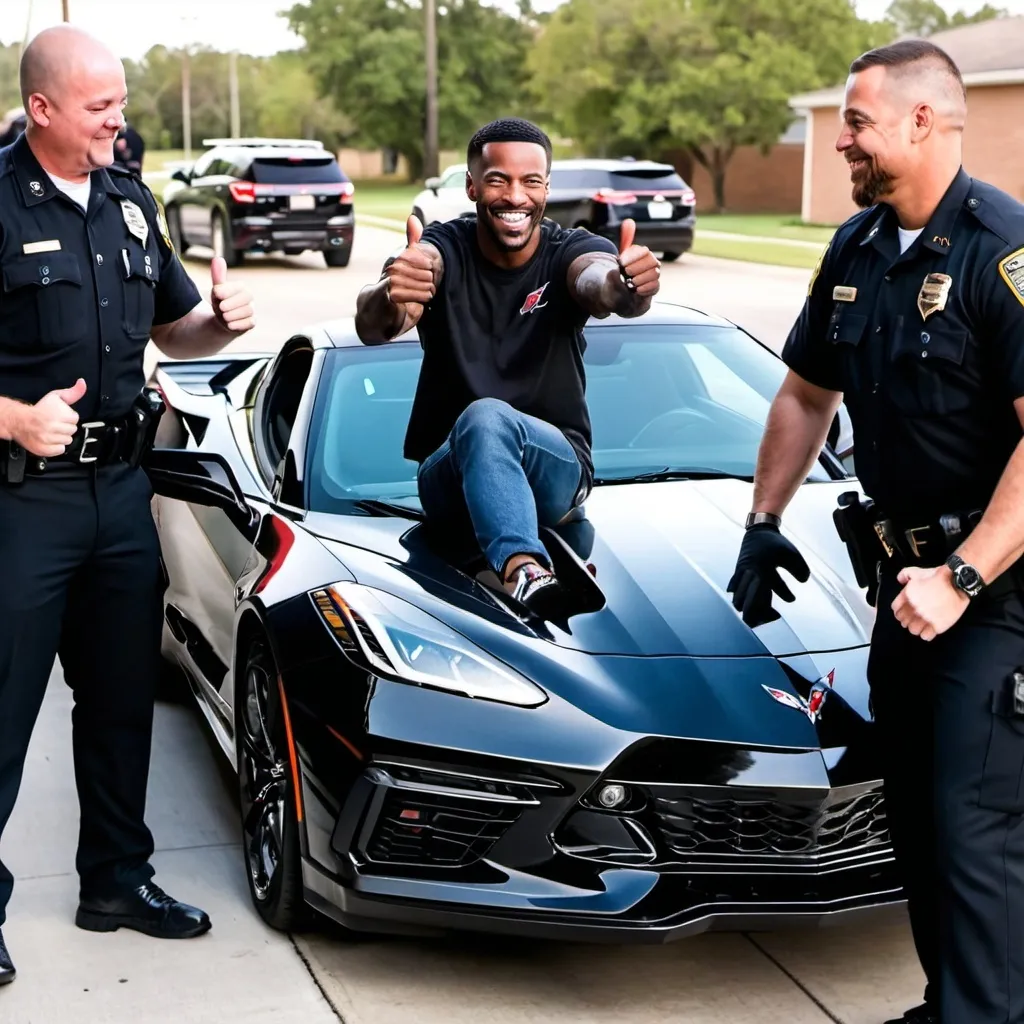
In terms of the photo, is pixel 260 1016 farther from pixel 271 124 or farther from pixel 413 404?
pixel 271 124

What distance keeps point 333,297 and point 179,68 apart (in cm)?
11602

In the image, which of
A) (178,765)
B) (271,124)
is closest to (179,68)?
(271,124)

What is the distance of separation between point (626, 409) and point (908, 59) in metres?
1.81

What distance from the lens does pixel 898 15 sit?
12281 cm

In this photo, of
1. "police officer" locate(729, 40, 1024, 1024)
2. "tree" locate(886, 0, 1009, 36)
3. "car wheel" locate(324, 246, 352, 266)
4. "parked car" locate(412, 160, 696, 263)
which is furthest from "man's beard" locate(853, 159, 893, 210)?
"tree" locate(886, 0, 1009, 36)

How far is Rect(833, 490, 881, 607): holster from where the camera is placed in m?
3.14

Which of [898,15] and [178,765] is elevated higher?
[898,15]

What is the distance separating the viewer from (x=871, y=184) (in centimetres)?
294

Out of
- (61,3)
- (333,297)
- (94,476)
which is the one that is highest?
(61,3)

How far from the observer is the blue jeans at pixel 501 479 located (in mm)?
3668

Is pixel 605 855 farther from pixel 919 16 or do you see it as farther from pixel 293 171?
pixel 919 16

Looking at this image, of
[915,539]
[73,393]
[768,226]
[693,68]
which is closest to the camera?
[915,539]

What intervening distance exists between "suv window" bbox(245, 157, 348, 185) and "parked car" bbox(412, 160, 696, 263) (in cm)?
175

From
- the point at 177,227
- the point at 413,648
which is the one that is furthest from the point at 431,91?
the point at 413,648
